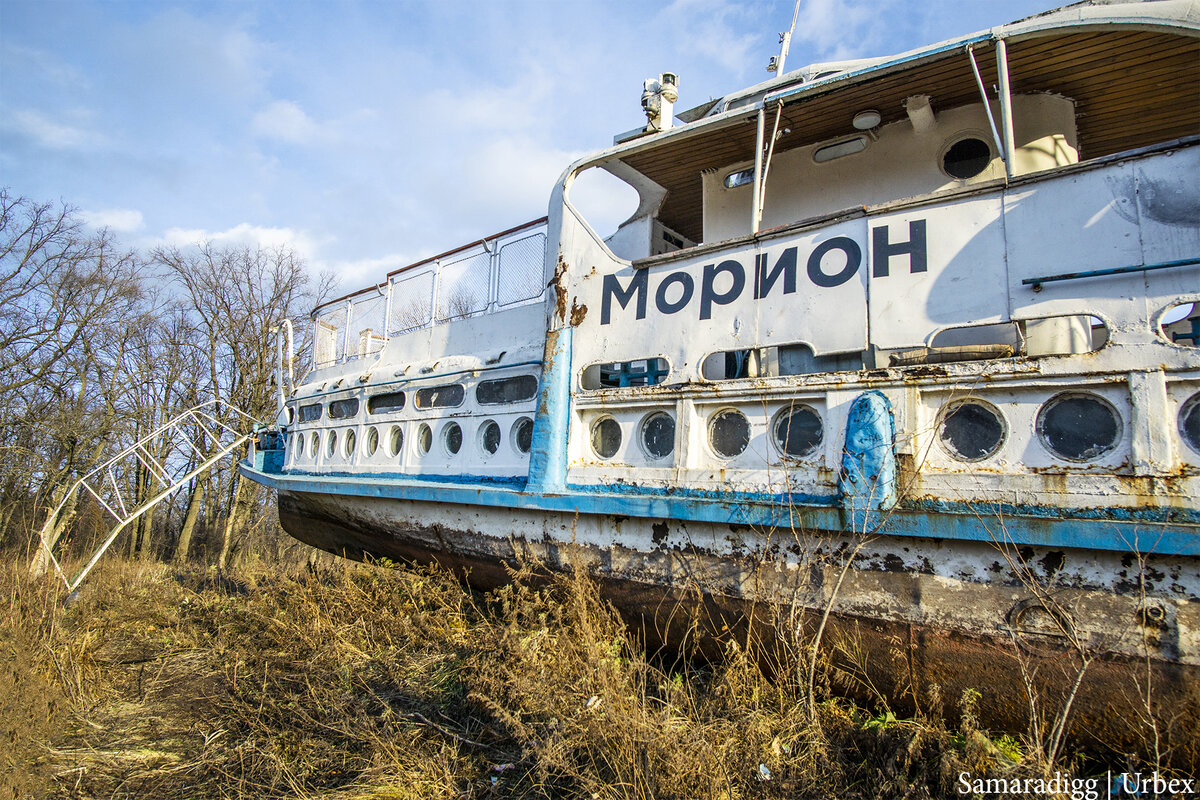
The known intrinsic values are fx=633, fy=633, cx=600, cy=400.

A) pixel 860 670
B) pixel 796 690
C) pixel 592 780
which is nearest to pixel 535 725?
pixel 592 780

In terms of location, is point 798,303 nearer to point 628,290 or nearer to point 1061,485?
point 628,290

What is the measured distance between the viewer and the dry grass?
2.95 metres

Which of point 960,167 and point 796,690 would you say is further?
point 960,167

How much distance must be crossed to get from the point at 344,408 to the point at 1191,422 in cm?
847

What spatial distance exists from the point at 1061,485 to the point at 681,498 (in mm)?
2112

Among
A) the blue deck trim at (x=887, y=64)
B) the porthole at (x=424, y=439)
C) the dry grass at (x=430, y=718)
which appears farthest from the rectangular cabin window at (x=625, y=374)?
the blue deck trim at (x=887, y=64)

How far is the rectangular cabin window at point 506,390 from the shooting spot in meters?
6.16

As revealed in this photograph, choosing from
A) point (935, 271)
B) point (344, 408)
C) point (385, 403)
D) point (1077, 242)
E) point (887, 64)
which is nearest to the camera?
point (1077, 242)

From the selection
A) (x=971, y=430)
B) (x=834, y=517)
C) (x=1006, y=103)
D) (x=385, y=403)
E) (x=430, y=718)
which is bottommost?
(x=430, y=718)

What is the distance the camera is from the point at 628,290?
5.21 m

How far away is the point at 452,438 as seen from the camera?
22.3ft

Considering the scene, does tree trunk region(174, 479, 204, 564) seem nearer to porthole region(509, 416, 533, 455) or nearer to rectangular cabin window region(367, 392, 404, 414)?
rectangular cabin window region(367, 392, 404, 414)

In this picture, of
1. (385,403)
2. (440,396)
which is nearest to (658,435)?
(440,396)

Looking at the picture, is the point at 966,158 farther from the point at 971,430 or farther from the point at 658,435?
the point at 658,435
